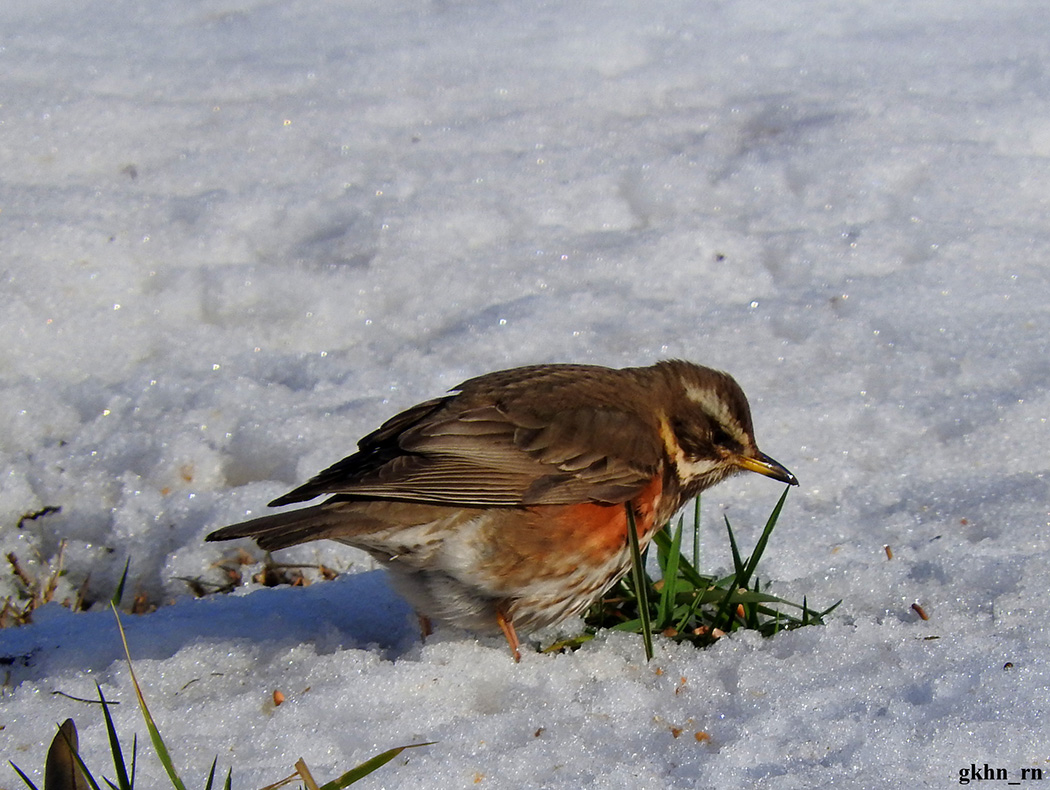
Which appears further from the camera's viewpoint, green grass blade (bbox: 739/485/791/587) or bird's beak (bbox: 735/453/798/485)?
bird's beak (bbox: 735/453/798/485)

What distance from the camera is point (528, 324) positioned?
23.8 feet

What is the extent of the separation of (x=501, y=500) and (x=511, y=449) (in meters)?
0.25

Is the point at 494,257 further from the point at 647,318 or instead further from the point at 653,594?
the point at 653,594

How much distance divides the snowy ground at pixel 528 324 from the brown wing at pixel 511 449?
638 millimetres

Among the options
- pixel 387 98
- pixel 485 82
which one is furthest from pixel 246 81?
pixel 485 82

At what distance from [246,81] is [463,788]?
7.52 meters

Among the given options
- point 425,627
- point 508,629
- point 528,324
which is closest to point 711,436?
point 508,629

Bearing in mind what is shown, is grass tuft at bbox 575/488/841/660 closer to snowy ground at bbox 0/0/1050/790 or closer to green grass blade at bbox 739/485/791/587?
green grass blade at bbox 739/485/791/587

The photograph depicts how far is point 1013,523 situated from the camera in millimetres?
5453

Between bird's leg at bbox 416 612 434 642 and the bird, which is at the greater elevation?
the bird

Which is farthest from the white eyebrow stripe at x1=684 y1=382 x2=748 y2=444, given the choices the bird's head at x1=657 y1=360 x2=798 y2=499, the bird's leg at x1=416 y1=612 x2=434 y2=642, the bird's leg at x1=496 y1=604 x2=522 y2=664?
the bird's leg at x1=416 y1=612 x2=434 y2=642

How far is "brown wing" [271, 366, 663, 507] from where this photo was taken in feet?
15.0

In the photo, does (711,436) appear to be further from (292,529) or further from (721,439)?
(292,529)

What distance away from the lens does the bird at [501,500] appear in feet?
14.8
